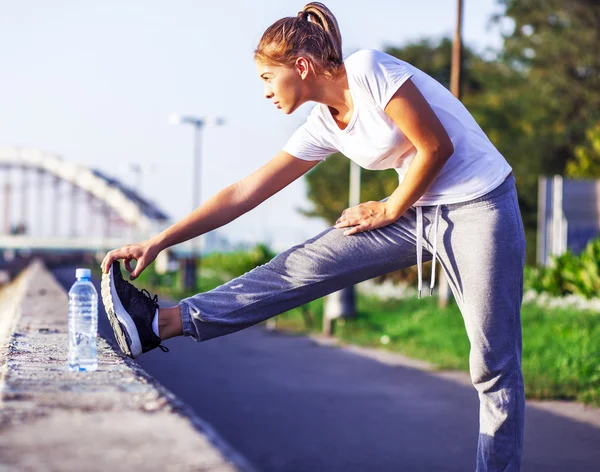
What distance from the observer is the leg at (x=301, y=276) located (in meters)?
3.68

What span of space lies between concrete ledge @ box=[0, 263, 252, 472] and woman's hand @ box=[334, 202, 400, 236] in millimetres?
879

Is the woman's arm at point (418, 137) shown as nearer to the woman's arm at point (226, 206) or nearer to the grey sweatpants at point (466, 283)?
the grey sweatpants at point (466, 283)

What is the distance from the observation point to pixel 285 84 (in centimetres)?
356

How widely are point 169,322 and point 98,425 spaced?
126 cm

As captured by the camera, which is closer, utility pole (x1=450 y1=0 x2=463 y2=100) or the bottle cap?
the bottle cap

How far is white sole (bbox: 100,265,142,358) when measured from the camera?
12.5ft

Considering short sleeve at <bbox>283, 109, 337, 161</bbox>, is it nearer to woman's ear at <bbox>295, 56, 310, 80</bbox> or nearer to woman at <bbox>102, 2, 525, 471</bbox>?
woman at <bbox>102, 2, 525, 471</bbox>

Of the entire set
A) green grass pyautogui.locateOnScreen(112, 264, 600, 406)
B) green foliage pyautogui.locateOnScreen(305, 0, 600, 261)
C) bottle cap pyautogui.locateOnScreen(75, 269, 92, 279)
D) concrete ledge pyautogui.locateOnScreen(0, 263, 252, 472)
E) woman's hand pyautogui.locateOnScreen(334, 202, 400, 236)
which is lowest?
green grass pyautogui.locateOnScreen(112, 264, 600, 406)

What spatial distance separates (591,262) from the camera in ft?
38.4

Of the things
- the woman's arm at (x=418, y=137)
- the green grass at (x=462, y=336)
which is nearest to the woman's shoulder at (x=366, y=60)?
the woman's arm at (x=418, y=137)

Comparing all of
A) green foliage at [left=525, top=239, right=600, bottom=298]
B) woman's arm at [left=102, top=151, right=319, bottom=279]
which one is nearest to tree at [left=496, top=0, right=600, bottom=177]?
green foliage at [left=525, top=239, right=600, bottom=298]

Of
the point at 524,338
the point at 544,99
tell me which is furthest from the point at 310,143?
the point at 544,99

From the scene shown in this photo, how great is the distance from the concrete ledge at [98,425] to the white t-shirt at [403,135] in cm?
108

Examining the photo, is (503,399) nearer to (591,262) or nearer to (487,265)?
(487,265)
